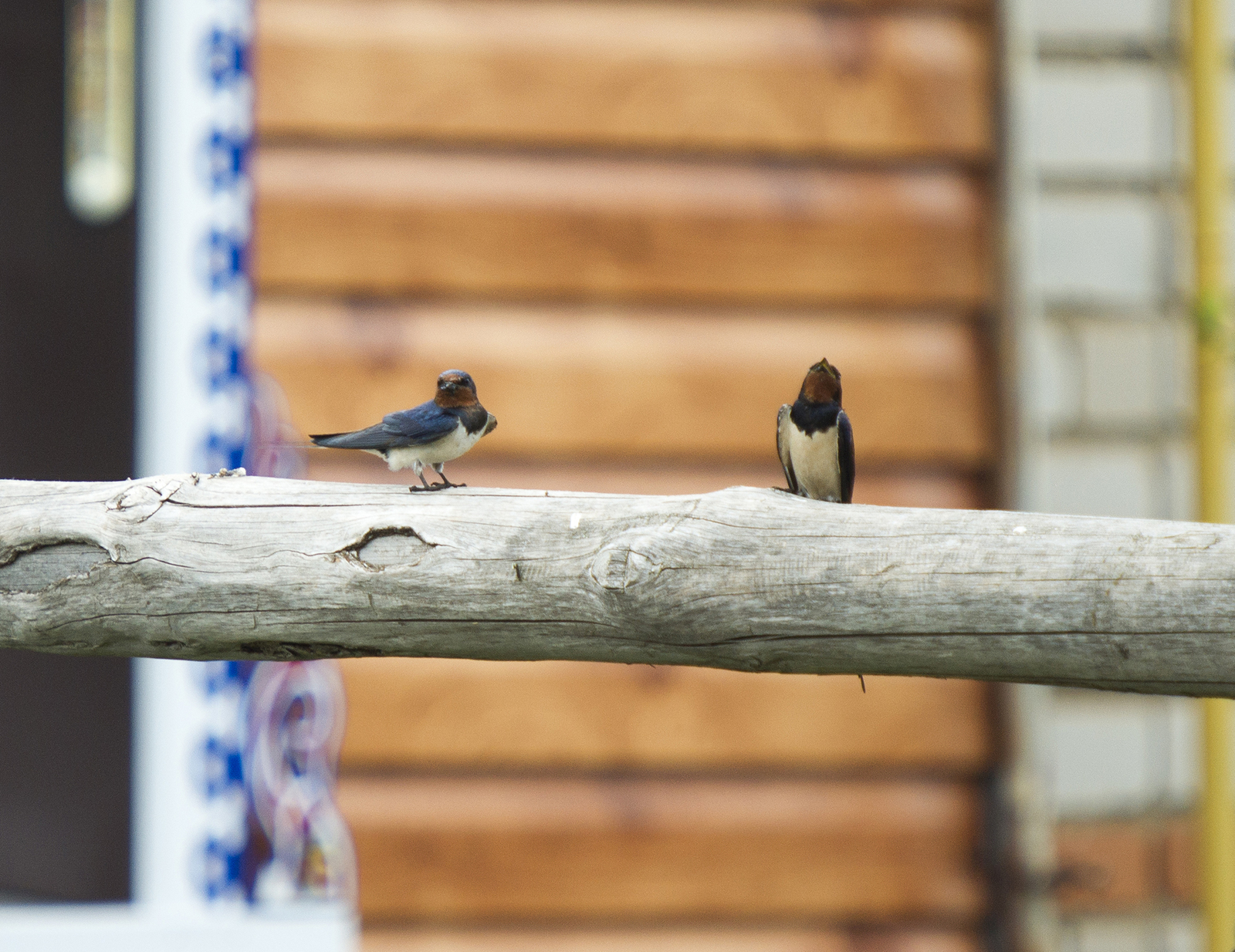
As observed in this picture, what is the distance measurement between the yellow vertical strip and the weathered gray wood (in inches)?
66.3

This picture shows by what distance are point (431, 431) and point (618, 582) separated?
1.12ft

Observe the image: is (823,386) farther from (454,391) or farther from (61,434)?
(61,434)

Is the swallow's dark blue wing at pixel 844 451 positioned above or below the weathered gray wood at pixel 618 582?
above

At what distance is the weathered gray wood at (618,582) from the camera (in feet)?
3.47

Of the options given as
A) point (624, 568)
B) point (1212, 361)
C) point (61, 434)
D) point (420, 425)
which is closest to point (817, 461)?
point (624, 568)

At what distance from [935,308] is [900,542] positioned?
1650 millimetres

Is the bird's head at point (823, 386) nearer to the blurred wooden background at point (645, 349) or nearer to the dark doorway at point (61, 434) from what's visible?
the blurred wooden background at point (645, 349)

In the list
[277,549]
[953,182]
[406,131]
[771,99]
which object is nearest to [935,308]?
[953,182]

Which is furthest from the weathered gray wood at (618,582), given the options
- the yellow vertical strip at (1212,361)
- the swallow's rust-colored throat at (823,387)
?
the yellow vertical strip at (1212,361)

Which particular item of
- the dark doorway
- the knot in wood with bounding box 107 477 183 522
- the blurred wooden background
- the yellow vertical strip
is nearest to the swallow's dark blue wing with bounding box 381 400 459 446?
the knot in wood with bounding box 107 477 183 522

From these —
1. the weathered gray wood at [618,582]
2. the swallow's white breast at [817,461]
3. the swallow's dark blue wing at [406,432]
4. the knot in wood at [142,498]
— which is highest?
the swallow's dark blue wing at [406,432]

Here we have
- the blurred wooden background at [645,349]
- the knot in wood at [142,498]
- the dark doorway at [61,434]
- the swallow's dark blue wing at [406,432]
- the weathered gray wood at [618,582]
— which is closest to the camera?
the weathered gray wood at [618,582]

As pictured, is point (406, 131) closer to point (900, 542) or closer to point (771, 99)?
point (771, 99)

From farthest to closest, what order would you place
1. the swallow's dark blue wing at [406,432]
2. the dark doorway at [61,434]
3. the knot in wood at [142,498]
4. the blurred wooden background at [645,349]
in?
the dark doorway at [61,434] < the blurred wooden background at [645,349] < the swallow's dark blue wing at [406,432] < the knot in wood at [142,498]
